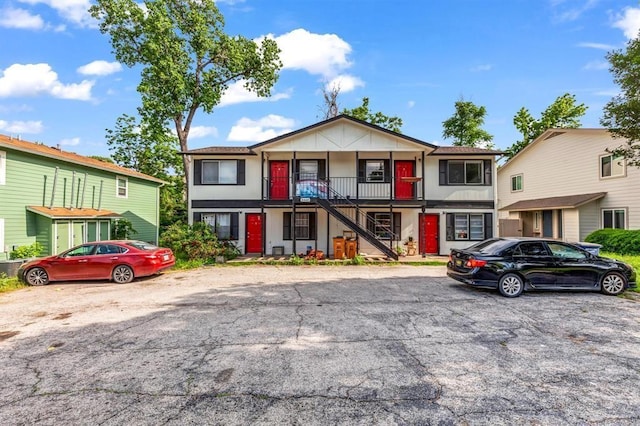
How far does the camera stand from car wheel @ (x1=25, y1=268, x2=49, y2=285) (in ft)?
36.4

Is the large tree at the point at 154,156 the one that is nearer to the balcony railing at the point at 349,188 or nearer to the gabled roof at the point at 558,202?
the balcony railing at the point at 349,188

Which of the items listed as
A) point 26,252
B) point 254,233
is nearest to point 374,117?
point 254,233

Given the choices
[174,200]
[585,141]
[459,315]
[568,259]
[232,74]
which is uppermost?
[232,74]

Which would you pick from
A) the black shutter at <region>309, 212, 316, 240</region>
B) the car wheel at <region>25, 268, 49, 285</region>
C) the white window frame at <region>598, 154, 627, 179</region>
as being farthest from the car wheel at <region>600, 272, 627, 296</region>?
the car wheel at <region>25, 268, 49, 285</region>

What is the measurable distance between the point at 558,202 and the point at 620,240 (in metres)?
4.88

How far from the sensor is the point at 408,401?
371cm

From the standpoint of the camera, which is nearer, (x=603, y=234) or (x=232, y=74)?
(x=603, y=234)

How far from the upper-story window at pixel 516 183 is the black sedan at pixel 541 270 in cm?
1948

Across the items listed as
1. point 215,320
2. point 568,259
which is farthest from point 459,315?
point 215,320

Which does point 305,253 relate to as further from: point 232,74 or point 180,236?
point 232,74

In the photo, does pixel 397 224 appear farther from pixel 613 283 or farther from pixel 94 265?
pixel 94 265

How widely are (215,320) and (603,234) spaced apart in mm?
20143

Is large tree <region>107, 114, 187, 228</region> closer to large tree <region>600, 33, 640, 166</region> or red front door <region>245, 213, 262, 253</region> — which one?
red front door <region>245, 213, 262, 253</region>

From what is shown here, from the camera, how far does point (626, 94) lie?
10.6 meters
